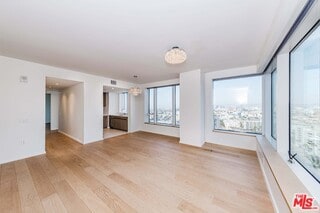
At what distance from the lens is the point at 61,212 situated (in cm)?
157

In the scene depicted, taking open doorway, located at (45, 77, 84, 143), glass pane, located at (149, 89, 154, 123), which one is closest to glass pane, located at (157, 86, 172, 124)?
glass pane, located at (149, 89, 154, 123)

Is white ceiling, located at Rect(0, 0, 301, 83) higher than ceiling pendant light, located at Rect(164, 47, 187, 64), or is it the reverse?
white ceiling, located at Rect(0, 0, 301, 83)

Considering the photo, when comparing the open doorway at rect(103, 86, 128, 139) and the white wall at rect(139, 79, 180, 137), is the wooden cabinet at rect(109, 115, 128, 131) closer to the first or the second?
the open doorway at rect(103, 86, 128, 139)

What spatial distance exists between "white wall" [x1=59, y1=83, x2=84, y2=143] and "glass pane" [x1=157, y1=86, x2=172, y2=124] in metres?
3.22

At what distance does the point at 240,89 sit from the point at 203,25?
2.94m

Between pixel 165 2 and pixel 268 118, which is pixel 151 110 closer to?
pixel 268 118

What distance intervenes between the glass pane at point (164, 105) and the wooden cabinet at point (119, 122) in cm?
176

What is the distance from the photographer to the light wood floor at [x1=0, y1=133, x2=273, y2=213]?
170 cm

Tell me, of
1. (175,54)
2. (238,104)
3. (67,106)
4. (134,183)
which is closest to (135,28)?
(175,54)

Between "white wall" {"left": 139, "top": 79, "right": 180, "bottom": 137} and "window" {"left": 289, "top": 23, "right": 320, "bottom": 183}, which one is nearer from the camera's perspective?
"window" {"left": 289, "top": 23, "right": 320, "bottom": 183}

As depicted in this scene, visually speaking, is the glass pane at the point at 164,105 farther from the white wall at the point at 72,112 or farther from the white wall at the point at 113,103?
the white wall at the point at 113,103

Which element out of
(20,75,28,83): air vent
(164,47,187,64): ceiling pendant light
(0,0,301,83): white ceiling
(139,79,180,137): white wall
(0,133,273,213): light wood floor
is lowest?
(0,133,273,213): light wood floor

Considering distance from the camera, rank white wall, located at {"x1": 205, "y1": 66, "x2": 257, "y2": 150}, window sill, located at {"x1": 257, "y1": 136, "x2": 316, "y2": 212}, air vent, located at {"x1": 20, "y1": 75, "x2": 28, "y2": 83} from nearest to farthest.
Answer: window sill, located at {"x1": 257, "y1": 136, "x2": 316, "y2": 212}
air vent, located at {"x1": 20, "y1": 75, "x2": 28, "y2": 83}
white wall, located at {"x1": 205, "y1": 66, "x2": 257, "y2": 150}

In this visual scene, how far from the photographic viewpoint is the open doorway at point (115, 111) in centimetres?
660
